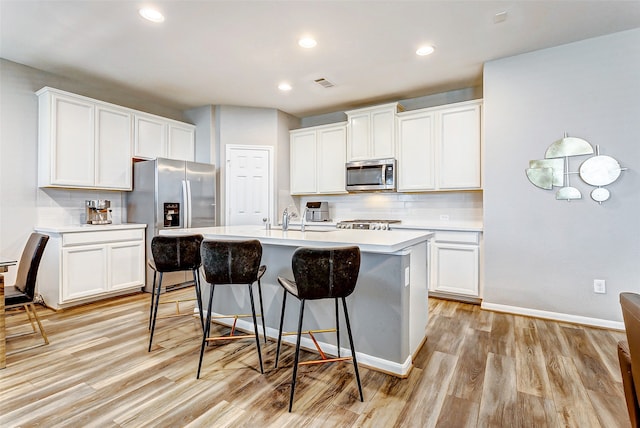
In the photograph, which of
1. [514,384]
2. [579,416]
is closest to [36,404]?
[514,384]

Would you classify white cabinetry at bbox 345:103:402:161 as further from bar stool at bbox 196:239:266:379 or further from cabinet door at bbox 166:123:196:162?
bar stool at bbox 196:239:266:379

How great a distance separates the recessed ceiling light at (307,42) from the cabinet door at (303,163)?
205 cm

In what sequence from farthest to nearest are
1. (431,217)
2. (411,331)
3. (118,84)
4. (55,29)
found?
(431,217), (118,84), (55,29), (411,331)

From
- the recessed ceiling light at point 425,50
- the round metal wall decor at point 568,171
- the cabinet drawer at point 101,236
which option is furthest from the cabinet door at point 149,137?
the round metal wall decor at point 568,171

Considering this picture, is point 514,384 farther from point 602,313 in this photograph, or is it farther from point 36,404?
point 36,404

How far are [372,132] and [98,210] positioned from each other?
3.73m

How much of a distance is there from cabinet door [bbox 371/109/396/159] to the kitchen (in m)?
1.22

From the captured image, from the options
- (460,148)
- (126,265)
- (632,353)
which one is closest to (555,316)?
(460,148)

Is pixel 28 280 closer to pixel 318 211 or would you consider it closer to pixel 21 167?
pixel 21 167

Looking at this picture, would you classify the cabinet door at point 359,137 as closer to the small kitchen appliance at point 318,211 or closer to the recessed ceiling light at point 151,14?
the small kitchen appliance at point 318,211

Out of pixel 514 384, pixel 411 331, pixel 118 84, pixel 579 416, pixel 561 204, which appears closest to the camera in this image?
pixel 579 416

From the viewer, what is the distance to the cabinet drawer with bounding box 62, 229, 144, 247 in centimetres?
344

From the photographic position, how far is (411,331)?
2.28 m

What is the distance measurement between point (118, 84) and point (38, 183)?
1.54 m
